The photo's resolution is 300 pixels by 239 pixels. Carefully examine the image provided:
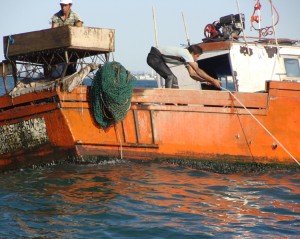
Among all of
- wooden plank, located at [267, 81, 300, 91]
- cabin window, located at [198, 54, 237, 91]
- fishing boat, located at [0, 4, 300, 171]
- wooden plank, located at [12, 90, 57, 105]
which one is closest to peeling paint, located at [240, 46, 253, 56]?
fishing boat, located at [0, 4, 300, 171]

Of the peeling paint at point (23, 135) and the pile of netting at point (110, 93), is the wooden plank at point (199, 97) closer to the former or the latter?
the pile of netting at point (110, 93)

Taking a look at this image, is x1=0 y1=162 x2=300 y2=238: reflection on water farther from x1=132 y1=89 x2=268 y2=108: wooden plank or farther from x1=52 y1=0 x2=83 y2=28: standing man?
x1=52 y1=0 x2=83 y2=28: standing man

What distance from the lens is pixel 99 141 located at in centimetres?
826

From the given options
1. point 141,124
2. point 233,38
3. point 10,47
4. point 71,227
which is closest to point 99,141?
point 141,124

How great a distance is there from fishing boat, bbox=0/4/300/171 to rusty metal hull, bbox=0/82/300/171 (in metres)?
0.02

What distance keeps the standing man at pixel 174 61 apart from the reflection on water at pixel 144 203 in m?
1.84

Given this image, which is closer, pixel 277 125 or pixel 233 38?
pixel 277 125

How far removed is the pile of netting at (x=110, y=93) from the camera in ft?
26.1

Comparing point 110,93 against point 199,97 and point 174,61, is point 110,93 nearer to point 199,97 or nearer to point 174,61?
point 199,97

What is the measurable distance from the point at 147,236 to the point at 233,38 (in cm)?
623

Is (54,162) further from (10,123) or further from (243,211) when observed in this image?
(243,211)

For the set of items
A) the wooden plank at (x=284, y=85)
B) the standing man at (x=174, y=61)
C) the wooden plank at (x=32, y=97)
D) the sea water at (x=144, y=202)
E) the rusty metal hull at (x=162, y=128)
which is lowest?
the sea water at (x=144, y=202)

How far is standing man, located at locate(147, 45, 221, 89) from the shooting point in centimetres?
908

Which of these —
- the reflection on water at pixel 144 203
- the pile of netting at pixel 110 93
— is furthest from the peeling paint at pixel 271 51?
the pile of netting at pixel 110 93
